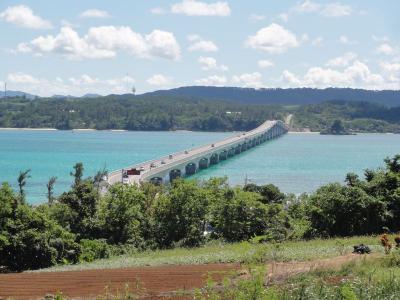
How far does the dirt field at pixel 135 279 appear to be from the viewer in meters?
15.1

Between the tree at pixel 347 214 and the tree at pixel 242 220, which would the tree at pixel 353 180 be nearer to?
the tree at pixel 347 214

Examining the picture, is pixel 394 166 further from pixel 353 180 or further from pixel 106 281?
pixel 106 281

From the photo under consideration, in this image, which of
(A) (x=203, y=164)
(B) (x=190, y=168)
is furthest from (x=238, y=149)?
(B) (x=190, y=168)

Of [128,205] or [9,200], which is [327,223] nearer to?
[128,205]

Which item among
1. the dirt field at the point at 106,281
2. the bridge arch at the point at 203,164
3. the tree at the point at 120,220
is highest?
the dirt field at the point at 106,281

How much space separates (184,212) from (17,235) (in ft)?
29.5

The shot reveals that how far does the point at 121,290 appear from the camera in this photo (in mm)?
14891

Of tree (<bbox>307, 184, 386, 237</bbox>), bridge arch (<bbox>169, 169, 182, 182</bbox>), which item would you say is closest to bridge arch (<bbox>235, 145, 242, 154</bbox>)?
bridge arch (<bbox>169, 169, 182, 182</bbox>)

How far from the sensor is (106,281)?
655 inches

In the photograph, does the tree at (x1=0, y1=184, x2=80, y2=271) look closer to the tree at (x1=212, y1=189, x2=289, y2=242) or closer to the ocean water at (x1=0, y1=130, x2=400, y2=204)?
the tree at (x1=212, y1=189, x2=289, y2=242)

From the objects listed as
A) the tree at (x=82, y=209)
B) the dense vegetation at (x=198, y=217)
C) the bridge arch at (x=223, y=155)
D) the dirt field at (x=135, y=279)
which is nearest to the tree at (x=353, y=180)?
the dense vegetation at (x=198, y=217)

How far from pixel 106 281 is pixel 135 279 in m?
0.77

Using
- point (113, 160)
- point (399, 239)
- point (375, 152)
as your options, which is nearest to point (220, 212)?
point (399, 239)

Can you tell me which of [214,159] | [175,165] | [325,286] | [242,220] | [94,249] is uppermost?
[325,286]
